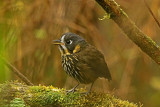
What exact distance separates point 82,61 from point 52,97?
60cm

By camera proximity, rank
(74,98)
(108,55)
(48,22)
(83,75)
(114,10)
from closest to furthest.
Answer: (114,10), (74,98), (83,75), (48,22), (108,55)

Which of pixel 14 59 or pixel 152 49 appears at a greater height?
pixel 14 59

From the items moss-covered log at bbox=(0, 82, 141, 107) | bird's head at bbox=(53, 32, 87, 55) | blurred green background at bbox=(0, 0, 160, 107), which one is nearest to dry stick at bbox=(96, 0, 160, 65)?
moss-covered log at bbox=(0, 82, 141, 107)

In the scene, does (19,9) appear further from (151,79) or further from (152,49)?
(151,79)

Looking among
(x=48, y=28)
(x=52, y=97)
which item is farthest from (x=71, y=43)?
(x=48, y=28)

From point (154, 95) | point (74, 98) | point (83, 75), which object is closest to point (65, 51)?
point (83, 75)

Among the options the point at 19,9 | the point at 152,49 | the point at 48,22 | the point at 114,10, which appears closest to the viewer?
the point at 114,10

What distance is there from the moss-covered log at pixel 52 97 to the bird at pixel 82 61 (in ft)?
1.10

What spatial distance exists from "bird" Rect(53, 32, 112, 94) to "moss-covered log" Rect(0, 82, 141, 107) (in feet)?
1.10

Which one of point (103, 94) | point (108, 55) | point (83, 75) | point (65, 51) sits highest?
point (108, 55)

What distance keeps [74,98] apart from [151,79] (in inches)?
139

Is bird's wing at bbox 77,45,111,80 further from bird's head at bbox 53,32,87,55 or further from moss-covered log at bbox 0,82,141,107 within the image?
moss-covered log at bbox 0,82,141,107

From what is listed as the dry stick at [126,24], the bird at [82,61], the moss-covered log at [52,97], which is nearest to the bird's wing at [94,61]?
the bird at [82,61]

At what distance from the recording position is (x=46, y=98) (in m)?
2.83
